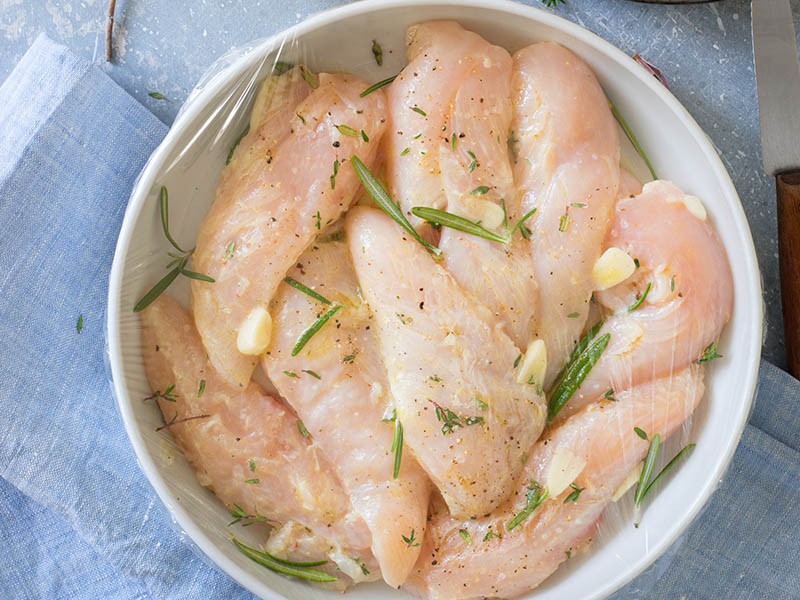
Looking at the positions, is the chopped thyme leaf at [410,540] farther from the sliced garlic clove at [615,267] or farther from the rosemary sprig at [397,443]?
the sliced garlic clove at [615,267]

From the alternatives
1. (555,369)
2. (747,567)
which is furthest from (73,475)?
(747,567)

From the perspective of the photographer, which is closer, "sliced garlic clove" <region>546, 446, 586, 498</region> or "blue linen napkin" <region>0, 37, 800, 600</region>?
"sliced garlic clove" <region>546, 446, 586, 498</region>

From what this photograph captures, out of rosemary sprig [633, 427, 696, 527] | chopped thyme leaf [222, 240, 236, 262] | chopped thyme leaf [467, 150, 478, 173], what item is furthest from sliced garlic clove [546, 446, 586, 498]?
chopped thyme leaf [222, 240, 236, 262]

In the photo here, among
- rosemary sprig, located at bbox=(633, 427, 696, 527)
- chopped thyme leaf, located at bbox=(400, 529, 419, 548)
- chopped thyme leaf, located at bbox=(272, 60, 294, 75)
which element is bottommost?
rosemary sprig, located at bbox=(633, 427, 696, 527)

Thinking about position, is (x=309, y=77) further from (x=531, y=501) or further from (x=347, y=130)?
(x=531, y=501)

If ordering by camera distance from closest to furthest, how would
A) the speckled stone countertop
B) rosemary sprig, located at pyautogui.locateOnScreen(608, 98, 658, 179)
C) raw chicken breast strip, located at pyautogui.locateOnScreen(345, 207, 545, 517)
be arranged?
raw chicken breast strip, located at pyautogui.locateOnScreen(345, 207, 545, 517) → rosemary sprig, located at pyautogui.locateOnScreen(608, 98, 658, 179) → the speckled stone countertop

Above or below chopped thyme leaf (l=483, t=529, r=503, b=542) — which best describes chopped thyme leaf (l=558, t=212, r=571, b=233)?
above

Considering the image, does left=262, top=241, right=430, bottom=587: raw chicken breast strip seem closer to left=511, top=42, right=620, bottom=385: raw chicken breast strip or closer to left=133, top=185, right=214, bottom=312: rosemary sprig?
left=133, top=185, right=214, bottom=312: rosemary sprig

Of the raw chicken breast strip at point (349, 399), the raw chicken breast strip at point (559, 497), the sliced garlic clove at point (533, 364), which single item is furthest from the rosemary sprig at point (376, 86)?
the raw chicken breast strip at point (559, 497)
